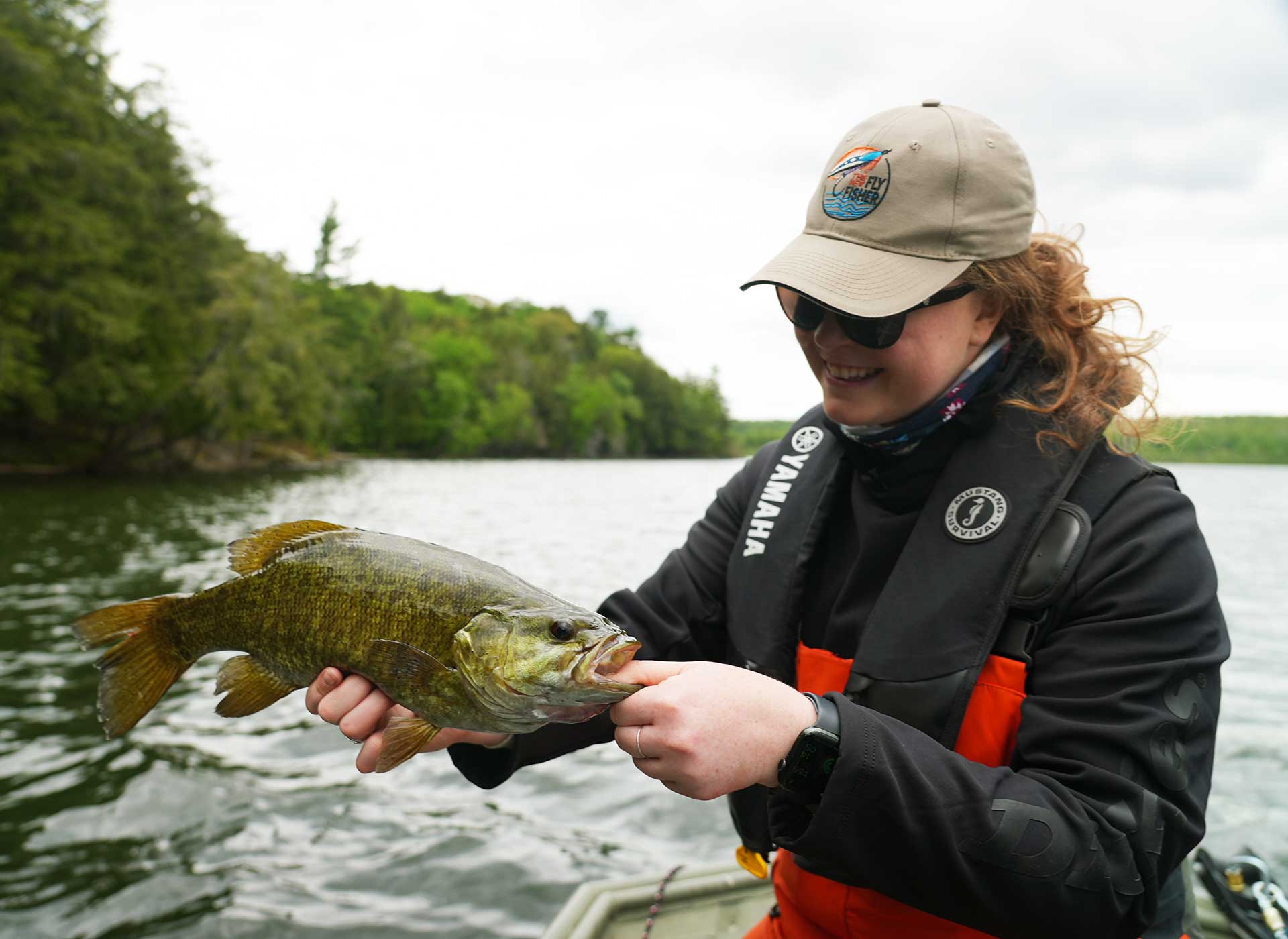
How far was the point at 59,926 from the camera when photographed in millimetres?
5027

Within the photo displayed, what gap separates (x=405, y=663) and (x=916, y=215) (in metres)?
1.68

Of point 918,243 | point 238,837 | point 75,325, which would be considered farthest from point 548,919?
point 75,325

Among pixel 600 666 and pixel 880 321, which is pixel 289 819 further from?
pixel 880 321

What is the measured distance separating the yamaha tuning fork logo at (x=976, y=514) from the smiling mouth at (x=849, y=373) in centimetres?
40

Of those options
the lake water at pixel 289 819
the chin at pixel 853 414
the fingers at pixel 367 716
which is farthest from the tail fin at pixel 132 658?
the lake water at pixel 289 819

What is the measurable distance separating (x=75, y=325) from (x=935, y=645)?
37.8 metres

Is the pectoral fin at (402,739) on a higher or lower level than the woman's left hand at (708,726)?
lower

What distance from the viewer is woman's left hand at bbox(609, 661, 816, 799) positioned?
65.8 inches

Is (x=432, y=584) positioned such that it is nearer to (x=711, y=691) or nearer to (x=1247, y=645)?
(x=711, y=691)

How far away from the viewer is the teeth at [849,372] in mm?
2418

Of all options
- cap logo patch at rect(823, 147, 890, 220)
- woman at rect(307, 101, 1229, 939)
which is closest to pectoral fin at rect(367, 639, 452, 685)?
woman at rect(307, 101, 1229, 939)

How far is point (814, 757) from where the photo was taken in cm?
177

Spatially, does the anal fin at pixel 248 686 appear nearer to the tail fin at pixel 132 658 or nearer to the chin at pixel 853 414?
the tail fin at pixel 132 658

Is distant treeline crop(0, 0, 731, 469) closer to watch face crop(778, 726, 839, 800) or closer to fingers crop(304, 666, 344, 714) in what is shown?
fingers crop(304, 666, 344, 714)
